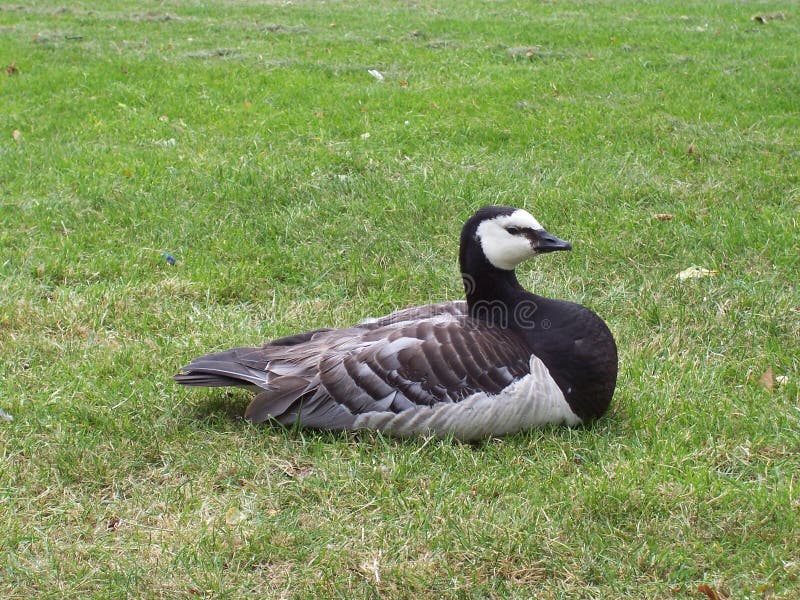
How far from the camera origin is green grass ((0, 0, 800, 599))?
10.7 feet

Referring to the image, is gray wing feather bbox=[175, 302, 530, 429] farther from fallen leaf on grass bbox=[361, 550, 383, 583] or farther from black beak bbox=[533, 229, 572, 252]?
fallen leaf on grass bbox=[361, 550, 383, 583]

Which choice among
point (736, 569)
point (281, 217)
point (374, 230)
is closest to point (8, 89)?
point (281, 217)

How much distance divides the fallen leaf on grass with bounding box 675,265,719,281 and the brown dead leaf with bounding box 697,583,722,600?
2658mm

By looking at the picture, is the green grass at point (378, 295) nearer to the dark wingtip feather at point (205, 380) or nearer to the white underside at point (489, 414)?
the white underside at point (489, 414)

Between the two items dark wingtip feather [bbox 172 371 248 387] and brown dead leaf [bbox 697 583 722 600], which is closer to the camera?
brown dead leaf [bbox 697 583 722 600]

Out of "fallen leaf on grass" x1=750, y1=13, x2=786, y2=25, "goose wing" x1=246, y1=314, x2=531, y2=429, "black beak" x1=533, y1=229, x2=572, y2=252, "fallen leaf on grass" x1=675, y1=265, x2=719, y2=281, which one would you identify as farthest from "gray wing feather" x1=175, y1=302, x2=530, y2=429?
"fallen leaf on grass" x1=750, y1=13, x2=786, y2=25

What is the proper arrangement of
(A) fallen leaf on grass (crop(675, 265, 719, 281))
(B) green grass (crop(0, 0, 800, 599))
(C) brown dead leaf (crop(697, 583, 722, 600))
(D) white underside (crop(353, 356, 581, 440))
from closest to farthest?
(C) brown dead leaf (crop(697, 583, 722, 600)) → (B) green grass (crop(0, 0, 800, 599)) → (D) white underside (crop(353, 356, 581, 440)) → (A) fallen leaf on grass (crop(675, 265, 719, 281))

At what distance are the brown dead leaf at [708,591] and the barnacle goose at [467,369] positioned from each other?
107 cm

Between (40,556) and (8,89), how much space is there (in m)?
7.34

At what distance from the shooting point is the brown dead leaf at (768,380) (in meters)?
4.32

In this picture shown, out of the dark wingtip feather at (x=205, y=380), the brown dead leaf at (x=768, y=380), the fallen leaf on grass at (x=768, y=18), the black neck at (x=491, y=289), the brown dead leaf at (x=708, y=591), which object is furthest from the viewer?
the fallen leaf on grass at (x=768, y=18)

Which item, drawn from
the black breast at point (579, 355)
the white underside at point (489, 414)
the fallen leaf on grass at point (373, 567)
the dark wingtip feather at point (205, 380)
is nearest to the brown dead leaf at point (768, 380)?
the black breast at point (579, 355)

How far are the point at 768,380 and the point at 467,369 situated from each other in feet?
5.10

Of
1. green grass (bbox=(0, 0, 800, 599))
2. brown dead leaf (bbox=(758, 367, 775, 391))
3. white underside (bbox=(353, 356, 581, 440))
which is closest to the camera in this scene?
green grass (bbox=(0, 0, 800, 599))
